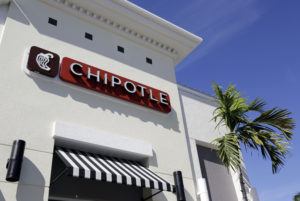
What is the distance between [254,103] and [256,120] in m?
0.57

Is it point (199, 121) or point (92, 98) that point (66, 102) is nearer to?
point (92, 98)

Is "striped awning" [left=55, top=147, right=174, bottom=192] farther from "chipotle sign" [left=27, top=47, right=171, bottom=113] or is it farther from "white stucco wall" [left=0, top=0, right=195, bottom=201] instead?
"chipotle sign" [left=27, top=47, right=171, bottom=113]

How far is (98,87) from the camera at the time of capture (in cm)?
890

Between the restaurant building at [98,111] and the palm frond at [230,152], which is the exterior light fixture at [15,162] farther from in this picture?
the palm frond at [230,152]

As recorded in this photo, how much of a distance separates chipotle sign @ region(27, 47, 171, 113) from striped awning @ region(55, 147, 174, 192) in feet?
6.73

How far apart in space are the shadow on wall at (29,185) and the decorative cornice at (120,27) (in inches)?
210

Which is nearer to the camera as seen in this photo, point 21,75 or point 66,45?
point 21,75

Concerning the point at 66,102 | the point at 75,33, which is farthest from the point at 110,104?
the point at 75,33

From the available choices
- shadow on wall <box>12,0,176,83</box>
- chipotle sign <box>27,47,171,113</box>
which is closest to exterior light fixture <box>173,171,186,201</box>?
chipotle sign <box>27,47,171,113</box>

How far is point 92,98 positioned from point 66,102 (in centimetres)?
83

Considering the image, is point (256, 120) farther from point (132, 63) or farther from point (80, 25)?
point (80, 25)

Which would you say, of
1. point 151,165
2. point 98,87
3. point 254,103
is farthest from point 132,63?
point 254,103

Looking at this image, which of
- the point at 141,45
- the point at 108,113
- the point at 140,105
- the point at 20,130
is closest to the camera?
the point at 20,130

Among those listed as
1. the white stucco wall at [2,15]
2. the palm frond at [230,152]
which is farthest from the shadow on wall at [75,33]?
the palm frond at [230,152]
